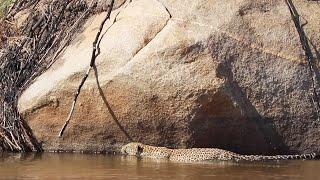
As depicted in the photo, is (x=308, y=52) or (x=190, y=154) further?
(x=308, y=52)

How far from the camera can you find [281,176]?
7.91 meters

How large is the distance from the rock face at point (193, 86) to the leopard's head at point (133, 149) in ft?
0.38

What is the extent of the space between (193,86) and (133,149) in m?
1.17

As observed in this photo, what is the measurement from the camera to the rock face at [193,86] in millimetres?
9375

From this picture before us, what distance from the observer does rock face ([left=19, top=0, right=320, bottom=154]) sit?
9375 mm

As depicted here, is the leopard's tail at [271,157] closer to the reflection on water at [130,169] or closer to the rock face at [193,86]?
the rock face at [193,86]

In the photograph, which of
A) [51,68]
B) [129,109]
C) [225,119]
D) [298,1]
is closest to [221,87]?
[225,119]

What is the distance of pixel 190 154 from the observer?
9.25 metres

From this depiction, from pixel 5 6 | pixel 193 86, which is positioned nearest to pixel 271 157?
pixel 193 86

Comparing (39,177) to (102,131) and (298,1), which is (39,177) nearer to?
(102,131)

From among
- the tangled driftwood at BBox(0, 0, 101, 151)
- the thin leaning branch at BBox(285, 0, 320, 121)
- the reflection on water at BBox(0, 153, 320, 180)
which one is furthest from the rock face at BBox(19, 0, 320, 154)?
the reflection on water at BBox(0, 153, 320, 180)

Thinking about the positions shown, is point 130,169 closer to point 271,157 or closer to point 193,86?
point 193,86

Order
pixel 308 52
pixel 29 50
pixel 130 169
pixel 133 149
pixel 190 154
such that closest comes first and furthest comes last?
pixel 130 169 < pixel 190 154 < pixel 133 149 < pixel 308 52 < pixel 29 50

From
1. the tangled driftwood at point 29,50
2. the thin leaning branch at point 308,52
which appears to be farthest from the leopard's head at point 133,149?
the thin leaning branch at point 308,52
